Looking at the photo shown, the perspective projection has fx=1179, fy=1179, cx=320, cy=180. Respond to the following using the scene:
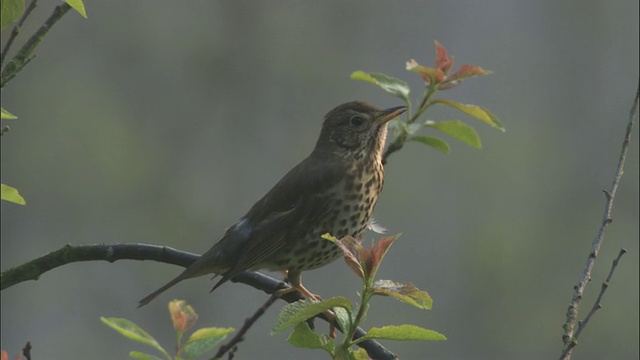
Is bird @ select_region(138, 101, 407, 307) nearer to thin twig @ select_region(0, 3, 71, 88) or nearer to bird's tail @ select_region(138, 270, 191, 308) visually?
bird's tail @ select_region(138, 270, 191, 308)

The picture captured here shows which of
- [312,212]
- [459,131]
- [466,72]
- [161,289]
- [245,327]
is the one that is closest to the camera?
[245,327]

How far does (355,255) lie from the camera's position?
2719mm

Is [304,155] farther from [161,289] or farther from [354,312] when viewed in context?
[354,312]

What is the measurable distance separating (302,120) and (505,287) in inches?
207

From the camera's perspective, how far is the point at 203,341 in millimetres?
2607

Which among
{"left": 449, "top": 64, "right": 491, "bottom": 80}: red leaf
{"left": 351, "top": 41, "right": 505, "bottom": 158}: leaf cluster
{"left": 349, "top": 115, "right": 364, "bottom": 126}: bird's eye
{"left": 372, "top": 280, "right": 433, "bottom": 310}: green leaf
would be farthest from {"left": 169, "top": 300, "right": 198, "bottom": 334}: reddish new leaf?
{"left": 349, "top": 115, "right": 364, "bottom": 126}: bird's eye

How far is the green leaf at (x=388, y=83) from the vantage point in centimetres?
350

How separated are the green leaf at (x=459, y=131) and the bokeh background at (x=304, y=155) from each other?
1446 centimetres

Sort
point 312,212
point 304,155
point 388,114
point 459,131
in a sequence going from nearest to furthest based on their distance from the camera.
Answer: point 459,131, point 312,212, point 388,114, point 304,155

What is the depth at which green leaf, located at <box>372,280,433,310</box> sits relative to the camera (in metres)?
2.58

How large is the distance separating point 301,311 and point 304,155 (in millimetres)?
19668

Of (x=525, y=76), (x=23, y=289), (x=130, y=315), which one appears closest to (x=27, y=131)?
(x=23, y=289)

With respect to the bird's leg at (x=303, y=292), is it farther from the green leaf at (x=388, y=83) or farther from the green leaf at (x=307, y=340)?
the green leaf at (x=388, y=83)

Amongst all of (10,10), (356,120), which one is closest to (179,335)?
(10,10)
